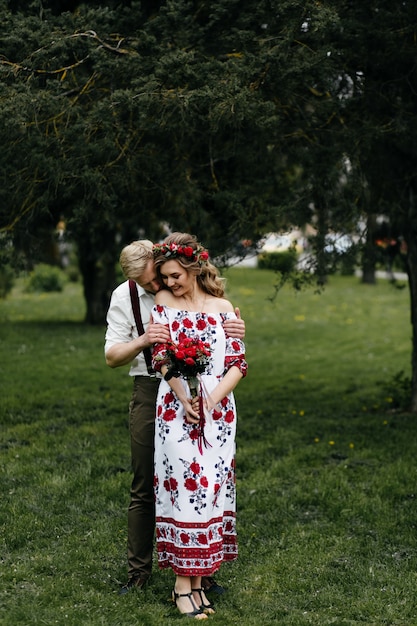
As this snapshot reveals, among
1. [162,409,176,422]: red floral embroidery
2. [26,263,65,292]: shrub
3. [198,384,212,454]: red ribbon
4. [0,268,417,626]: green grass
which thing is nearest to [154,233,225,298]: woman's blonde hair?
[198,384,212,454]: red ribbon

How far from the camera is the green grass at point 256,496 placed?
4.73 metres

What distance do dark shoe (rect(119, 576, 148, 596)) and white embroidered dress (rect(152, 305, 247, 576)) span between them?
0.39m

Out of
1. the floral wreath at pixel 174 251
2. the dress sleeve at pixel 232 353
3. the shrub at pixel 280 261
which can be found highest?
the floral wreath at pixel 174 251

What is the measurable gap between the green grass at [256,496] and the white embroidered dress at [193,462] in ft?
1.32

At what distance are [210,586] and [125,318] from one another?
1711mm

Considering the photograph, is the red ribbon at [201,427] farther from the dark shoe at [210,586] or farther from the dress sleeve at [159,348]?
the dark shoe at [210,586]

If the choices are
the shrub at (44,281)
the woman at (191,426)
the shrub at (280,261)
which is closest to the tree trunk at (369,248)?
the shrub at (280,261)

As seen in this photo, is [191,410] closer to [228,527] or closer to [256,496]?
[228,527]

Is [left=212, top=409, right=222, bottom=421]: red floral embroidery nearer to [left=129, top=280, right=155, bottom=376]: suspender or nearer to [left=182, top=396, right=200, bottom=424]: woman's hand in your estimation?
[left=182, top=396, right=200, bottom=424]: woman's hand

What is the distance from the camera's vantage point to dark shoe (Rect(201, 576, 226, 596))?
4.88 m

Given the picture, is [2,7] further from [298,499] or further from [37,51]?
[298,499]

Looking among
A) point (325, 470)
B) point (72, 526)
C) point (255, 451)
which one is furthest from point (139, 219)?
point (72, 526)

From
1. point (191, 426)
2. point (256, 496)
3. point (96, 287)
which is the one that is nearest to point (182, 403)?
point (191, 426)

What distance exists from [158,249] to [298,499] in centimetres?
307
